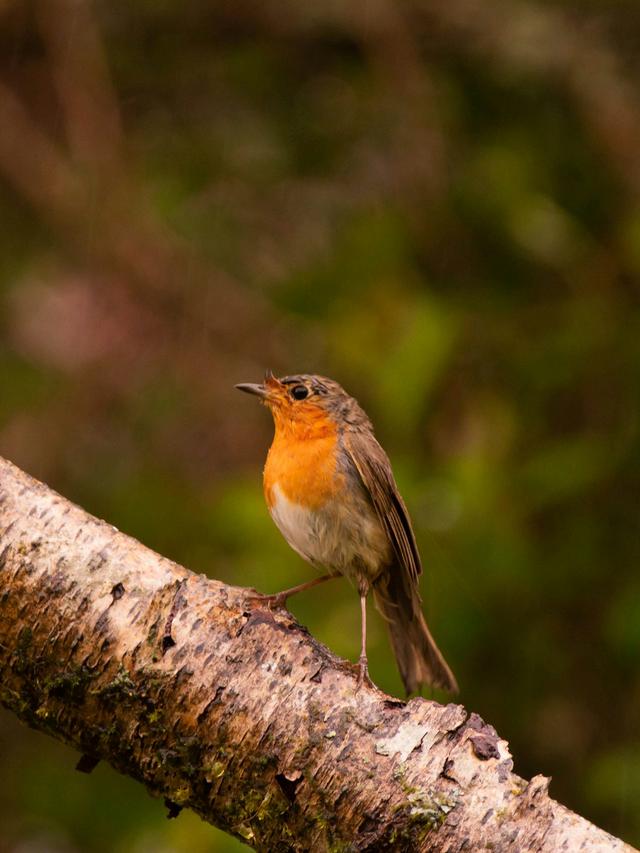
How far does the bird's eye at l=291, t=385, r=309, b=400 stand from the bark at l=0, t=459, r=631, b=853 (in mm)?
1669

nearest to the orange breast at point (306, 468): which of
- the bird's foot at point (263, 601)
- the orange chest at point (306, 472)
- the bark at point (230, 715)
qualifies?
the orange chest at point (306, 472)

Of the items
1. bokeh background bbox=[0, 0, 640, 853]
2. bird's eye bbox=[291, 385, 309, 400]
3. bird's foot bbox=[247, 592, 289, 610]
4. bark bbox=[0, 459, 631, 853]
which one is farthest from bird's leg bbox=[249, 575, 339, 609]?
bird's eye bbox=[291, 385, 309, 400]

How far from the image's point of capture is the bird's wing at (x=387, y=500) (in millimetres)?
3791

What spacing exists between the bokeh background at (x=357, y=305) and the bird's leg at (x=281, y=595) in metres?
0.15

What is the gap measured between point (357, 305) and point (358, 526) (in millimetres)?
1059

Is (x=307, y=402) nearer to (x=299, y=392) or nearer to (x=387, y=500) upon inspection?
(x=299, y=392)

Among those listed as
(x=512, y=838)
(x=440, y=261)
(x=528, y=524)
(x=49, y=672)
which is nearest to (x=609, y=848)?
(x=512, y=838)

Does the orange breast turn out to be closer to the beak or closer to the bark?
the beak

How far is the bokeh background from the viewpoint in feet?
13.2

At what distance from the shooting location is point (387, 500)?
386 cm

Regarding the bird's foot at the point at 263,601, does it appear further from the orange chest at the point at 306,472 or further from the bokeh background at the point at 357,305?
the bokeh background at the point at 357,305

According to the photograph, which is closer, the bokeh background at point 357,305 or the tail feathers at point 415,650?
the tail feathers at point 415,650

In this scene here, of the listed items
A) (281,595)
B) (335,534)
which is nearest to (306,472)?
(335,534)

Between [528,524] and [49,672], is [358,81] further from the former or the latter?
[49,672]
